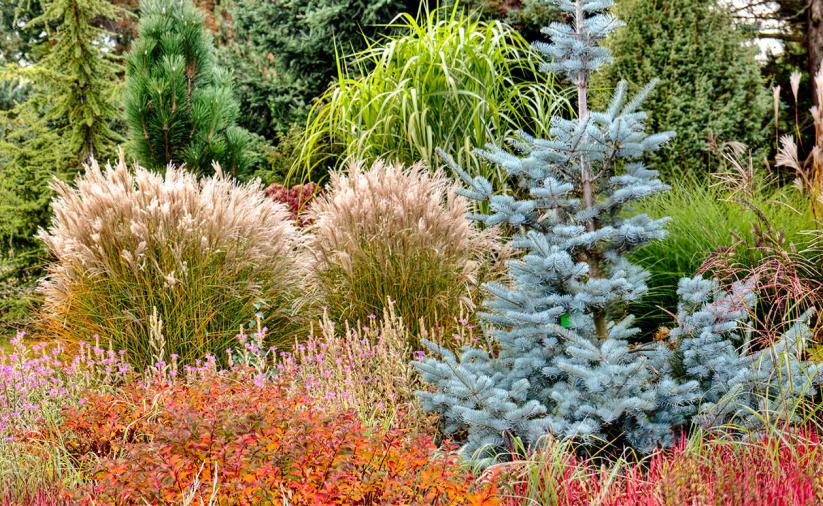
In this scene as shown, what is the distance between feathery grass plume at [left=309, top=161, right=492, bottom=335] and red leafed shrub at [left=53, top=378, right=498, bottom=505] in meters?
A: 2.11

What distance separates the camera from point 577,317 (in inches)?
151

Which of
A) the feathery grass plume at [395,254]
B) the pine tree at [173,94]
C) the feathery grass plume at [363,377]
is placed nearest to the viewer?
the feathery grass plume at [363,377]

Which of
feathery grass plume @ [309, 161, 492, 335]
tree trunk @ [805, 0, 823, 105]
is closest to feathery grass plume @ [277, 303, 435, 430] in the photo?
feathery grass plume @ [309, 161, 492, 335]

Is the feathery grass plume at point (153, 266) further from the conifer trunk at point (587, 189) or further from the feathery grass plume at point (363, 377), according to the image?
the conifer trunk at point (587, 189)

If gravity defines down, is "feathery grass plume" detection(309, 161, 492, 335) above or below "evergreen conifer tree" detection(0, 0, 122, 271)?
below

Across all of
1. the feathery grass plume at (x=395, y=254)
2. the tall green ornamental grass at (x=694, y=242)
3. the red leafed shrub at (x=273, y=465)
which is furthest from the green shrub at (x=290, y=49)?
the red leafed shrub at (x=273, y=465)

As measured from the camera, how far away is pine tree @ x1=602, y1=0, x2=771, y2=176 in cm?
841

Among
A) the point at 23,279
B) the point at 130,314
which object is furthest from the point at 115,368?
the point at 23,279

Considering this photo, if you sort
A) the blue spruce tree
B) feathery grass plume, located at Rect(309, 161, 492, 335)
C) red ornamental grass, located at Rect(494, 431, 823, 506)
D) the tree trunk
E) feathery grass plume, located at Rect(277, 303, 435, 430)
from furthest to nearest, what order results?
the tree trunk, feathery grass plume, located at Rect(309, 161, 492, 335), feathery grass plume, located at Rect(277, 303, 435, 430), the blue spruce tree, red ornamental grass, located at Rect(494, 431, 823, 506)

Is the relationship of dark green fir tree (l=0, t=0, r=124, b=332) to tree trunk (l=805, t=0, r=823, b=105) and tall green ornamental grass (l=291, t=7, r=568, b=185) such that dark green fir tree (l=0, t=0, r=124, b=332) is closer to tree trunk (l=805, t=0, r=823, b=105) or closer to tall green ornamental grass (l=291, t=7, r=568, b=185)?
tall green ornamental grass (l=291, t=7, r=568, b=185)

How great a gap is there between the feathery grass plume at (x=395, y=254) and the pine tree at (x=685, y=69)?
367 cm

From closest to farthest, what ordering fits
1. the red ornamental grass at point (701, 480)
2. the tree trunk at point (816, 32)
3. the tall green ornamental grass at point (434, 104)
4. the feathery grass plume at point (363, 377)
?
the red ornamental grass at point (701, 480), the feathery grass plume at point (363, 377), the tall green ornamental grass at point (434, 104), the tree trunk at point (816, 32)

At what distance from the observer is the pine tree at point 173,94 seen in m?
8.21

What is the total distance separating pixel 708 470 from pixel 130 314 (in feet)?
12.1
